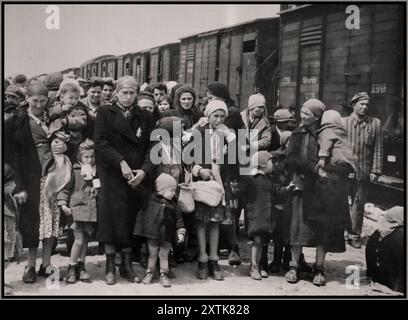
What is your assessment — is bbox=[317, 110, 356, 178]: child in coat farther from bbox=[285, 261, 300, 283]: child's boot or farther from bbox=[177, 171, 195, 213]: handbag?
bbox=[177, 171, 195, 213]: handbag

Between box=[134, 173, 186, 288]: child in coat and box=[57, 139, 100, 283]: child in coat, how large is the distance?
1.43 ft

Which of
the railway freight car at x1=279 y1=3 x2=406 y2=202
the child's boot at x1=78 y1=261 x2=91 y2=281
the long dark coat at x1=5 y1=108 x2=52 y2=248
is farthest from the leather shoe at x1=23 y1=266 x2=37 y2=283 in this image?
the railway freight car at x1=279 y1=3 x2=406 y2=202

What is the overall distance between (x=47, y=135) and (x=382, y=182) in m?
3.86

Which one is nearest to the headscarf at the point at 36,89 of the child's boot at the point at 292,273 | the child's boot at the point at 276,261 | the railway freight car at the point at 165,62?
the child's boot at the point at 276,261

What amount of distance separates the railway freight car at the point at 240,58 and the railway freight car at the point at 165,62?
287 cm

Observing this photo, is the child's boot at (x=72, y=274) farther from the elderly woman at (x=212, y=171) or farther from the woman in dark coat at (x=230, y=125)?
the woman in dark coat at (x=230, y=125)

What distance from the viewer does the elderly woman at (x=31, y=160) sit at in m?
3.73

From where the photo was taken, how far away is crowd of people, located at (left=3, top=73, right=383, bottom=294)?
12.3ft

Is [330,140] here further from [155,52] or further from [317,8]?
[155,52]

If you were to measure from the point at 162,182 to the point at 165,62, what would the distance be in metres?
12.4

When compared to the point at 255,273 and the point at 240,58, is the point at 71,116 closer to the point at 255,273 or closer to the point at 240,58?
the point at 255,273

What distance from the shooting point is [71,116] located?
3.87m

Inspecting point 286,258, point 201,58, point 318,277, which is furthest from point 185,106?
point 201,58

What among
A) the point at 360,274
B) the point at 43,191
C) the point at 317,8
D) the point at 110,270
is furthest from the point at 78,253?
the point at 317,8
